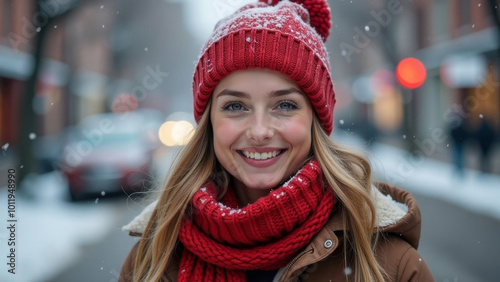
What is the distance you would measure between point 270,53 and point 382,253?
35.5 inches

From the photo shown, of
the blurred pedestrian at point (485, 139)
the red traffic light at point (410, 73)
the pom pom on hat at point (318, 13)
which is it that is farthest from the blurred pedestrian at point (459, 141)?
the pom pom on hat at point (318, 13)

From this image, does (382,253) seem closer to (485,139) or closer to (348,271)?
(348,271)

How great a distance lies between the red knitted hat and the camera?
6.64 feet

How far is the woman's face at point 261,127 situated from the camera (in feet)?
6.57

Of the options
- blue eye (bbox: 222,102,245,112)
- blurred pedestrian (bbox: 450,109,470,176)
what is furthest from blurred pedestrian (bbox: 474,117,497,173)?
blue eye (bbox: 222,102,245,112)

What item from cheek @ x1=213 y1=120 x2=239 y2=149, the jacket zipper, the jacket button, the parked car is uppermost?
cheek @ x1=213 y1=120 x2=239 y2=149

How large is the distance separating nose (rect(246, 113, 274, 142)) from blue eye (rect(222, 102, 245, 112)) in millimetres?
85

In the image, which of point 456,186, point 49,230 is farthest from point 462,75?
point 49,230

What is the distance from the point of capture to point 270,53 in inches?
79.1

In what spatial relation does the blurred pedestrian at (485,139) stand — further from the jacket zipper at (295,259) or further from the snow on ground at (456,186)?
the jacket zipper at (295,259)

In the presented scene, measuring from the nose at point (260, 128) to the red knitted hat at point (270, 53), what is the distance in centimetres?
20

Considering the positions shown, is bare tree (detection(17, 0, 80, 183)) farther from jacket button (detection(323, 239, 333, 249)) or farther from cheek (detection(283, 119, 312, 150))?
jacket button (detection(323, 239, 333, 249))

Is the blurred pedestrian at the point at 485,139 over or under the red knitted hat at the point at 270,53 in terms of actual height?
under

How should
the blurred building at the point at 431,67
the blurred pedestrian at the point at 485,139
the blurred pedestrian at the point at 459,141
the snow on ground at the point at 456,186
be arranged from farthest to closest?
the blurred building at the point at 431,67
the blurred pedestrian at the point at 459,141
the blurred pedestrian at the point at 485,139
the snow on ground at the point at 456,186
